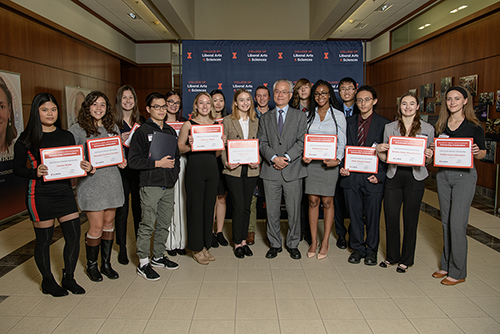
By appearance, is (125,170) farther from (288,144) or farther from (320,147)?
(320,147)

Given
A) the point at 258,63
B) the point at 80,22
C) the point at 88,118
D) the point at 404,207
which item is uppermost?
the point at 80,22

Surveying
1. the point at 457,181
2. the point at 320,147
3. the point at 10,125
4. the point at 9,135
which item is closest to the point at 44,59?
the point at 10,125

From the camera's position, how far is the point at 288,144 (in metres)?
3.36

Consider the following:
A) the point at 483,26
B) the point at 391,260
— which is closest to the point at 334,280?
the point at 391,260

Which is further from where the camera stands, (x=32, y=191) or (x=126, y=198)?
(x=126, y=198)

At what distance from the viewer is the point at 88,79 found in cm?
807

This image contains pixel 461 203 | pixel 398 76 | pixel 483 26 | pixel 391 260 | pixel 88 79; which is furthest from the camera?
pixel 398 76

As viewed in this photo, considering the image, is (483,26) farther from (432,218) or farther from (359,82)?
(432,218)

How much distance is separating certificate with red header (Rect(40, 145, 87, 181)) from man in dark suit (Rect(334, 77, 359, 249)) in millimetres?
2743

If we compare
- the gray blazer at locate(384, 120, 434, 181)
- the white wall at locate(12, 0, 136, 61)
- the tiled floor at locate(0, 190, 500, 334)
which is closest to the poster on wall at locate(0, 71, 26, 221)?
the white wall at locate(12, 0, 136, 61)

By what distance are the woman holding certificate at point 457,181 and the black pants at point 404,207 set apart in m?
0.21

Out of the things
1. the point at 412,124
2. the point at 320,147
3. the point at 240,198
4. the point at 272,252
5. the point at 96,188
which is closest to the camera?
the point at 96,188

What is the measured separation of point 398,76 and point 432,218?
6.48 metres

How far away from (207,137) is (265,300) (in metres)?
1.51
